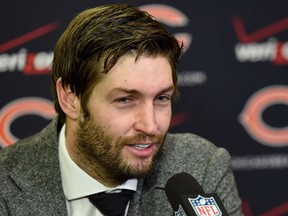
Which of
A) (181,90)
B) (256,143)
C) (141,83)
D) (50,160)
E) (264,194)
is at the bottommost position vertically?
(264,194)

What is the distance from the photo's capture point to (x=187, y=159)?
1.60 metres

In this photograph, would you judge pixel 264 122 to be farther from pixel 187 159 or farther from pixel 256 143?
pixel 187 159

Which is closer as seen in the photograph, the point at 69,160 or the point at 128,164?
the point at 128,164

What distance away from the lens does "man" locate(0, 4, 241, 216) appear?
4.39ft

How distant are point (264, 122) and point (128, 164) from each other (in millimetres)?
868

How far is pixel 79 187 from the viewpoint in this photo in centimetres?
146

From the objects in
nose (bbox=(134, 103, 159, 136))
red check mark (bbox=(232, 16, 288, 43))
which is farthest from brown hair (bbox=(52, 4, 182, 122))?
red check mark (bbox=(232, 16, 288, 43))

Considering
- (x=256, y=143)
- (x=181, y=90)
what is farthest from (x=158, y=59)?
(x=256, y=143)

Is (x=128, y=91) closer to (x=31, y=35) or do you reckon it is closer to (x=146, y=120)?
(x=146, y=120)

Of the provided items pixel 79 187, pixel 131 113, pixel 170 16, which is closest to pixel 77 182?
pixel 79 187

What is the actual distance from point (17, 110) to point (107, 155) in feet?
2.24

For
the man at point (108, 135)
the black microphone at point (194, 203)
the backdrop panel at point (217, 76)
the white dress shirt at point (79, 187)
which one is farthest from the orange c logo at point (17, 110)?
the black microphone at point (194, 203)

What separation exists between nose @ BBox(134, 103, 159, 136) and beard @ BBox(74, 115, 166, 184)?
0.02 metres

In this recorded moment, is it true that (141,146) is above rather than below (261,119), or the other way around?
above
